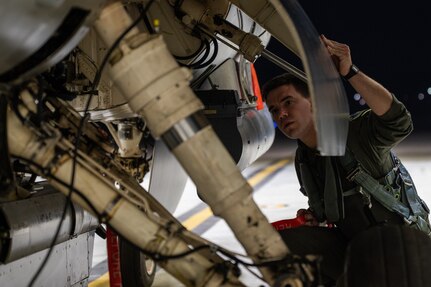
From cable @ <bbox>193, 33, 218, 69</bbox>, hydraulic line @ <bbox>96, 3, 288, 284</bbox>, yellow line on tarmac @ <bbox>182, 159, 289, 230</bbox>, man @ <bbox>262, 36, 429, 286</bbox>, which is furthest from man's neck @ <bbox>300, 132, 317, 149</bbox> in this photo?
yellow line on tarmac @ <bbox>182, 159, 289, 230</bbox>

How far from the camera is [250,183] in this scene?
38.0 ft

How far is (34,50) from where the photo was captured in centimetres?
233

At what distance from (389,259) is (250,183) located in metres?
8.44

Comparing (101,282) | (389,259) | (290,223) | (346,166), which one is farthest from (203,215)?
(389,259)

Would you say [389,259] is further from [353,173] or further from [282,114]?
[282,114]

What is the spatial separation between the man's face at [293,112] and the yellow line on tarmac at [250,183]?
13.8 ft

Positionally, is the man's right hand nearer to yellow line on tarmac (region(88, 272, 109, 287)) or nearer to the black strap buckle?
the black strap buckle

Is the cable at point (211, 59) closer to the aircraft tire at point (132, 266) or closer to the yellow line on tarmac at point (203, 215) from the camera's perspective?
the aircraft tire at point (132, 266)

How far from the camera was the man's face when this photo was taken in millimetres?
3746

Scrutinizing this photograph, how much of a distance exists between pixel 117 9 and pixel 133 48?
0.17 metres

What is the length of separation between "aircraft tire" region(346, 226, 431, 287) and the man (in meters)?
0.36

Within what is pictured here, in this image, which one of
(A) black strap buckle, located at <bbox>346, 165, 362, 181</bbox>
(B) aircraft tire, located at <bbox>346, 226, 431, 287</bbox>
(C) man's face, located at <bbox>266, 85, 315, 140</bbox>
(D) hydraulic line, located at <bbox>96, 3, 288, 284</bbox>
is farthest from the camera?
(C) man's face, located at <bbox>266, 85, 315, 140</bbox>

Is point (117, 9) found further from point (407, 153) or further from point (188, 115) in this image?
point (407, 153)

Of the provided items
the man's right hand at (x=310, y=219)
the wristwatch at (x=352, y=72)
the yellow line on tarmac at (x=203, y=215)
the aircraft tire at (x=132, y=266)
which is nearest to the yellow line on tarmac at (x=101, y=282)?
the yellow line on tarmac at (x=203, y=215)
